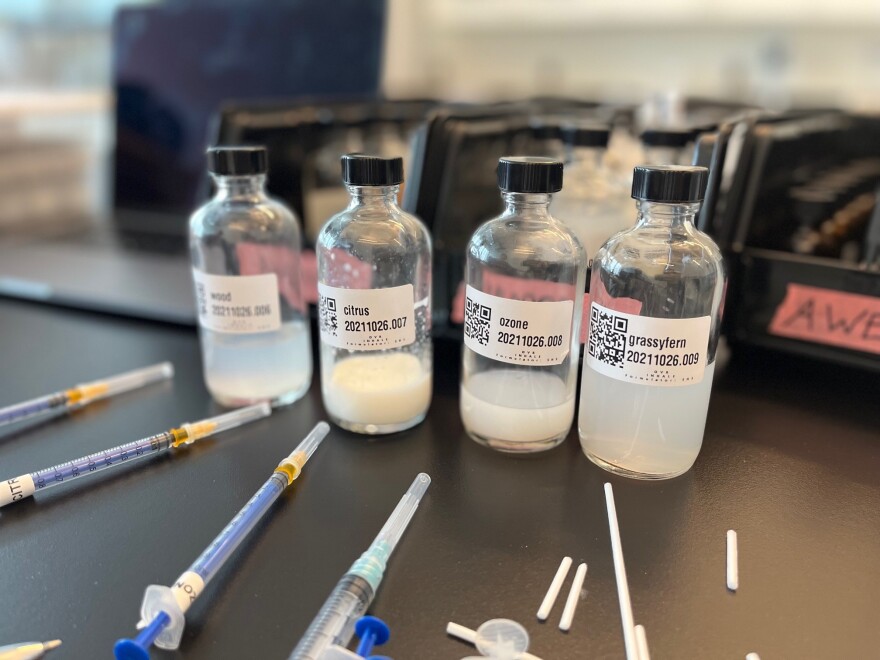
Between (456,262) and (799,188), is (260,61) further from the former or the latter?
(799,188)

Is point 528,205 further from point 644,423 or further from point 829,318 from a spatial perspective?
point 829,318

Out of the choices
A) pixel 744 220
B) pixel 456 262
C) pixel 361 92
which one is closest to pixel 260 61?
pixel 361 92

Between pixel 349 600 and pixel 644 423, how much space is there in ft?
1.07

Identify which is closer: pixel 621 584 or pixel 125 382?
pixel 621 584

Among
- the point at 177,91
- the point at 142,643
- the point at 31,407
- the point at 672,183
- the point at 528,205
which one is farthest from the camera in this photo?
the point at 177,91

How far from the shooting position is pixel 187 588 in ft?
1.57

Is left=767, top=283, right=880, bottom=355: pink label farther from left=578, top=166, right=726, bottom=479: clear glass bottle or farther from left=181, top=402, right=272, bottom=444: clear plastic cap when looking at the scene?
left=181, top=402, right=272, bottom=444: clear plastic cap

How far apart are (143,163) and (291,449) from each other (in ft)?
3.31

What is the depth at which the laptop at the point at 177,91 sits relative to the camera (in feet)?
3.91

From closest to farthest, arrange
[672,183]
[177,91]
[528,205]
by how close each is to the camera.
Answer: [672,183] → [528,205] → [177,91]

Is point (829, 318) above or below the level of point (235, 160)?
below

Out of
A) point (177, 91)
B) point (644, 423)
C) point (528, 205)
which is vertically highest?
point (177, 91)

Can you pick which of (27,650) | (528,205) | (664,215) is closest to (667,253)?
(664,215)

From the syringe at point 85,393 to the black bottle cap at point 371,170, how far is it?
0.41 meters
